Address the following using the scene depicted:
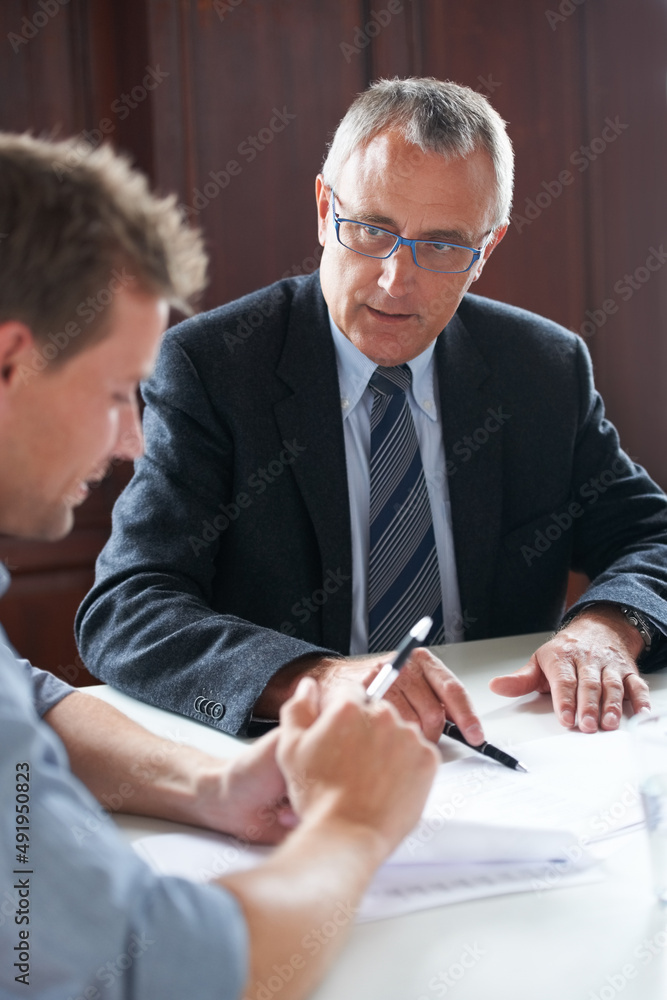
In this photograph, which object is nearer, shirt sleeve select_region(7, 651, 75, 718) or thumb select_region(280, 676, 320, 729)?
thumb select_region(280, 676, 320, 729)

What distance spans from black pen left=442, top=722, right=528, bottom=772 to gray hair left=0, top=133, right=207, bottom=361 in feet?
2.11

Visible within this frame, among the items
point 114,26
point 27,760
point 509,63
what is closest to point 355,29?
point 509,63

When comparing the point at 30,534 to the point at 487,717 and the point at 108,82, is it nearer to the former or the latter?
the point at 487,717

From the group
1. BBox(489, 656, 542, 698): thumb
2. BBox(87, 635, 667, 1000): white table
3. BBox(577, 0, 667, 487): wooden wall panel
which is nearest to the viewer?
BBox(87, 635, 667, 1000): white table

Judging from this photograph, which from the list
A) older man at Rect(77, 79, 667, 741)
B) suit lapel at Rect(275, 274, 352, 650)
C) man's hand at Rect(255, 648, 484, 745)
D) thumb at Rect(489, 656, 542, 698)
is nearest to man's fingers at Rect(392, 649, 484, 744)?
man's hand at Rect(255, 648, 484, 745)

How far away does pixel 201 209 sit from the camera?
2588 mm

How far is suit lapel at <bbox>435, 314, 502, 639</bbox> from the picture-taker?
181 cm

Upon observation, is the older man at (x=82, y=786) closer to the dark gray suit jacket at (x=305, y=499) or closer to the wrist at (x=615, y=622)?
the dark gray suit jacket at (x=305, y=499)

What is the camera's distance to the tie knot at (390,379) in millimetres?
1813

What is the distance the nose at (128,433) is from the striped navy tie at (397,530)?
88cm

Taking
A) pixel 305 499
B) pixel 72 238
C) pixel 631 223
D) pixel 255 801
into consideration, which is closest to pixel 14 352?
pixel 72 238

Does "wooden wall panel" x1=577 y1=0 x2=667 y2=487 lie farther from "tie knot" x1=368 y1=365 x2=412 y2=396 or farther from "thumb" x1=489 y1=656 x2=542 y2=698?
"thumb" x1=489 y1=656 x2=542 y2=698

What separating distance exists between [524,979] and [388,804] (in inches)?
6.3

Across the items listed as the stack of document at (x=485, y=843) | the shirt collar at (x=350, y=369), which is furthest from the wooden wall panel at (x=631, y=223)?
the stack of document at (x=485, y=843)
